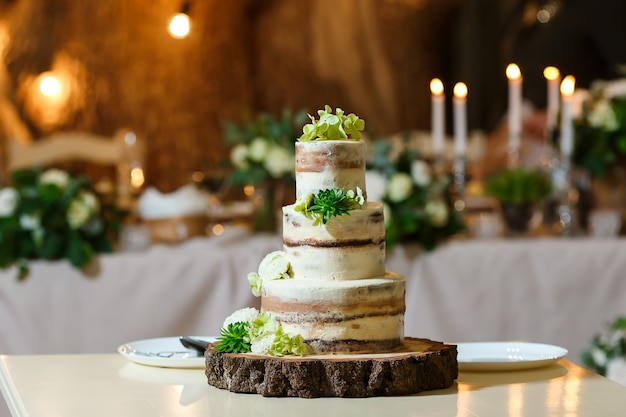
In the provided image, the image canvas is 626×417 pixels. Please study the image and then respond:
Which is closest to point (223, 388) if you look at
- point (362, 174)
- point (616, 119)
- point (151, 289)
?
point (362, 174)

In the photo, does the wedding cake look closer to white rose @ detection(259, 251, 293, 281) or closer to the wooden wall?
white rose @ detection(259, 251, 293, 281)

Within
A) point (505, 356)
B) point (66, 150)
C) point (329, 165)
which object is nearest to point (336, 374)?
point (329, 165)

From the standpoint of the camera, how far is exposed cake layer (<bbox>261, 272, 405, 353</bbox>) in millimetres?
1894

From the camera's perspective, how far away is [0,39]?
7.70 meters

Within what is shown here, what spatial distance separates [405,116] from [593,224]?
515 cm

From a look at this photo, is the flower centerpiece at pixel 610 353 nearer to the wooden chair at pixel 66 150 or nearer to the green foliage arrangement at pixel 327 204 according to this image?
the green foliage arrangement at pixel 327 204

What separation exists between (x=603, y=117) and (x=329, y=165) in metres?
2.68

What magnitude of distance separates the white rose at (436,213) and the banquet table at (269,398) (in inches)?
80.6

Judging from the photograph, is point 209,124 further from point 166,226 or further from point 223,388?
point 223,388

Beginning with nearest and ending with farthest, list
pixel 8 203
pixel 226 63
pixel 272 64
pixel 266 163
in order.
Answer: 1. pixel 8 203
2. pixel 266 163
3. pixel 226 63
4. pixel 272 64

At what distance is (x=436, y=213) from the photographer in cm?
417

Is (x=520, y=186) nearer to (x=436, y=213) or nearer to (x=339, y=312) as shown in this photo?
(x=436, y=213)

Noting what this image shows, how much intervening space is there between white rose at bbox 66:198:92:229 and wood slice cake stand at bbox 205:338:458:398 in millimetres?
2164

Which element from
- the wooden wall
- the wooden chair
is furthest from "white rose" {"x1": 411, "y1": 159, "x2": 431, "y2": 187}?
the wooden wall
